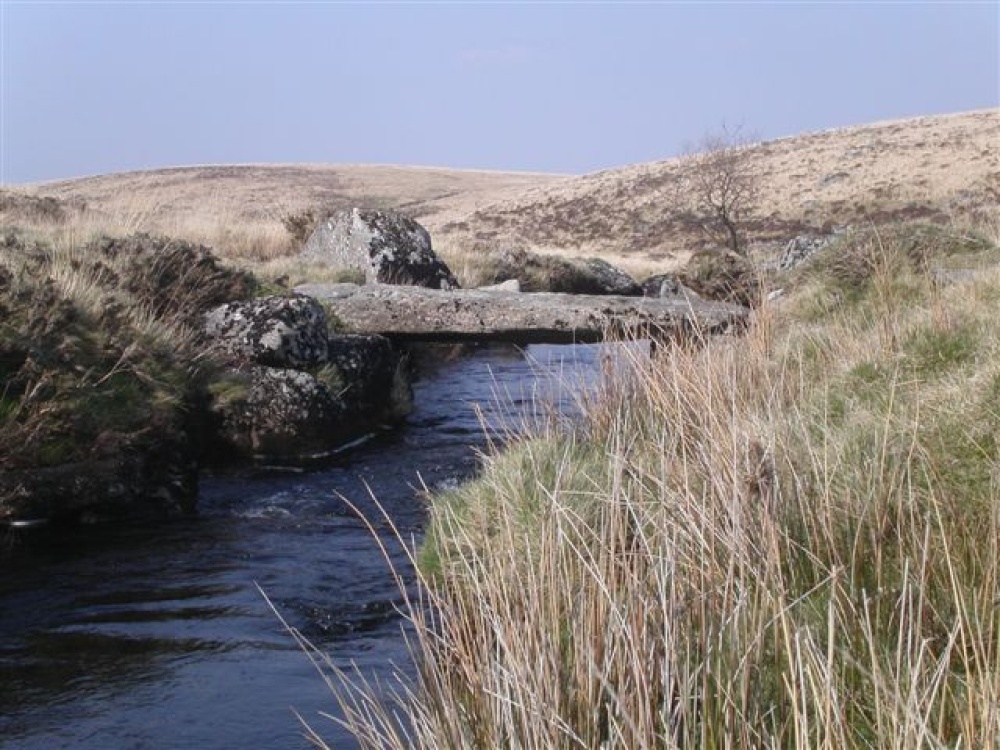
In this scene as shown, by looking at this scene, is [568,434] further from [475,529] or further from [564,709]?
[564,709]

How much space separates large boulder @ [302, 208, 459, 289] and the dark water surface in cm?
635

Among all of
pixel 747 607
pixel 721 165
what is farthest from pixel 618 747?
pixel 721 165

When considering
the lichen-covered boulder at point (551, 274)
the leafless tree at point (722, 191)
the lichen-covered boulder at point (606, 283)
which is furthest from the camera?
the leafless tree at point (722, 191)

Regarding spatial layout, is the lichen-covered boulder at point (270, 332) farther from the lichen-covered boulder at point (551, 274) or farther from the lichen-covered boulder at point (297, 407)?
the lichen-covered boulder at point (551, 274)

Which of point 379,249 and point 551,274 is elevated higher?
point 379,249

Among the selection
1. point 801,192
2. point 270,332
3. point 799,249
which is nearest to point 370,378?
point 270,332

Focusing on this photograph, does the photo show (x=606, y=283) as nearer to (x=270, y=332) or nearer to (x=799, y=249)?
(x=799, y=249)

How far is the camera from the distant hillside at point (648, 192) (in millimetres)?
42438

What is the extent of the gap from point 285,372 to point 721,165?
28.3 metres

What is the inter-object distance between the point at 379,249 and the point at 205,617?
9.72 meters

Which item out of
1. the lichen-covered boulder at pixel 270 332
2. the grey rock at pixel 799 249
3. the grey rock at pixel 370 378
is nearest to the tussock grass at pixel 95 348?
the lichen-covered boulder at pixel 270 332

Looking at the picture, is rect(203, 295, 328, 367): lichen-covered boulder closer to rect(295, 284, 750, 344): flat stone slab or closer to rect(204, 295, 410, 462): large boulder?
rect(204, 295, 410, 462): large boulder

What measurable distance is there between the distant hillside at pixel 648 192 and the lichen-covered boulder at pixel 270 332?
954 centimetres

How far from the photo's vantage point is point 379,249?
576 inches
